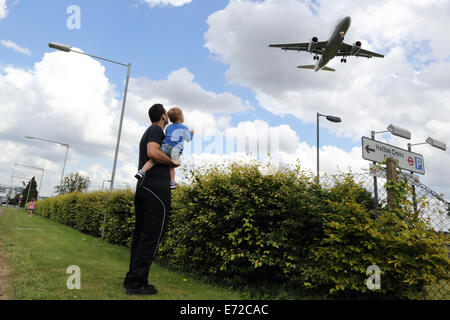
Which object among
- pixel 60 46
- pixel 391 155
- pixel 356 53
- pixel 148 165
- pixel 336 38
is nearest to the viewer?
pixel 148 165

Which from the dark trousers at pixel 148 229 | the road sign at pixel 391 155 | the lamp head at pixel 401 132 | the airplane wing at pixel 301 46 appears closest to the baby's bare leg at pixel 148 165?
the dark trousers at pixel 148 229

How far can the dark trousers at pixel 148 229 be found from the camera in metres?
3.47

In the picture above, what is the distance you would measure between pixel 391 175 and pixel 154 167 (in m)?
3.83

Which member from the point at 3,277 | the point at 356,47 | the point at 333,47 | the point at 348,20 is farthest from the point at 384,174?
the point at 356,47

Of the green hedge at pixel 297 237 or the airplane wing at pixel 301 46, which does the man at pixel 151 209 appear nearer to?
the green hedge at pixel 297 237

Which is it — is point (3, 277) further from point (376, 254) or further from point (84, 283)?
point (376, 254)

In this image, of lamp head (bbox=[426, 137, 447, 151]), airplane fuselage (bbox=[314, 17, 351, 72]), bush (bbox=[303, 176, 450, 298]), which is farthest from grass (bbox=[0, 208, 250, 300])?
airplane fuselage (bbox=[314, 17, 351, 72])

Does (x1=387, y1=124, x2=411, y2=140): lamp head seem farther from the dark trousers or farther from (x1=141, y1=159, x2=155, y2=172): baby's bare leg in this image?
(x1=141, y1=159, x2=155, y2=172): baby's bare leg

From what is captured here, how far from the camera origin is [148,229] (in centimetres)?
351

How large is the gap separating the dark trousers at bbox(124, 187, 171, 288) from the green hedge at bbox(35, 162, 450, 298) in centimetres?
153

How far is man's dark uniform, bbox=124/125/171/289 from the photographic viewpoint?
3.48 m
